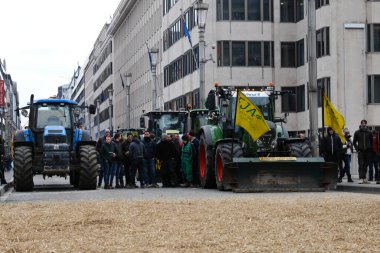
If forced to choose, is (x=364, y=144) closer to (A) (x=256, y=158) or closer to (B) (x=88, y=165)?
(A) (x=256, y=158)

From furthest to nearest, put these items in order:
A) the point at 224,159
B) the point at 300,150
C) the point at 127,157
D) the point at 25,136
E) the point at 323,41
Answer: the point at 323,41
the point at 127,157
the point at 25,136
the point at 300,150
the point at 224,159

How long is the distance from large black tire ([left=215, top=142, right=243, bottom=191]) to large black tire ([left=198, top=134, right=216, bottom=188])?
0.87 metres

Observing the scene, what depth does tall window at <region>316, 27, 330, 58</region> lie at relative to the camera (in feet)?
157

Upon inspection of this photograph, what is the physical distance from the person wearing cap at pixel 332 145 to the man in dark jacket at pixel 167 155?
190 inches

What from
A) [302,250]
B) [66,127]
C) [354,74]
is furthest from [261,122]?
[354,74]

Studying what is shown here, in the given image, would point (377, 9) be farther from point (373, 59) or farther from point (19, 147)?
point (19, 147)

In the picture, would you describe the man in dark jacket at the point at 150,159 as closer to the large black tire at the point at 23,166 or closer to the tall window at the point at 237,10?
the large black tire at the point at 23,166

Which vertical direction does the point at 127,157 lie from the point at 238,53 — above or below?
below

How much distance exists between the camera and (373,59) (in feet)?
156

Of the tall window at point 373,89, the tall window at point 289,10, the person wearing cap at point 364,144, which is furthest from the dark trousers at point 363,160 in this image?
the tall window at point 289,10

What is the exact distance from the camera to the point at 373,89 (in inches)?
1859

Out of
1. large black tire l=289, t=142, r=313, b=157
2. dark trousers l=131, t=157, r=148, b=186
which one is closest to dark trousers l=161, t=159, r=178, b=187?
dark trousers l=131, t=157, r=148, b=186

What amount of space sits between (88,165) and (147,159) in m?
3.28

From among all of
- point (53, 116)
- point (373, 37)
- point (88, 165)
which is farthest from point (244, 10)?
point (88, 165)
